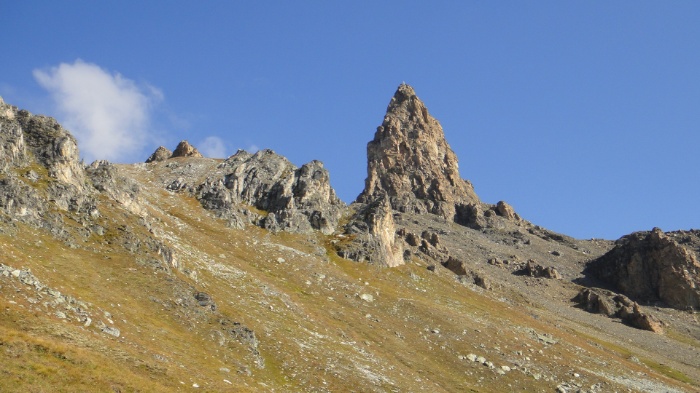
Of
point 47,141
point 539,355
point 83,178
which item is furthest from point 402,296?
point 47,141

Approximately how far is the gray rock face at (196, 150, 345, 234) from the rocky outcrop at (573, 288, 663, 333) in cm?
8964

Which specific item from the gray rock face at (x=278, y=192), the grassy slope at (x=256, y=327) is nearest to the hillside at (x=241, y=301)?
the grassy slope at (x=256, y=327)

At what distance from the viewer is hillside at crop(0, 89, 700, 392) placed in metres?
41.2

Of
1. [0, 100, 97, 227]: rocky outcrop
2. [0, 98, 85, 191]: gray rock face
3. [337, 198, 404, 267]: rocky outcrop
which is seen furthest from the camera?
[337, 198, 404, 267]: rocky outcrop

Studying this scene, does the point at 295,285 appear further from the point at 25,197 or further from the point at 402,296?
the point at 25,197

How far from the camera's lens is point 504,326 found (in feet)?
319

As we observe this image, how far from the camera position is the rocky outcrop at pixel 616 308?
507ft

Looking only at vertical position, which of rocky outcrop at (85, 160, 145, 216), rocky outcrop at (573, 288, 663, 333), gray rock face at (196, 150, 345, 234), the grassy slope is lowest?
the grassy slope

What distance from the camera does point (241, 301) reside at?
219 ft

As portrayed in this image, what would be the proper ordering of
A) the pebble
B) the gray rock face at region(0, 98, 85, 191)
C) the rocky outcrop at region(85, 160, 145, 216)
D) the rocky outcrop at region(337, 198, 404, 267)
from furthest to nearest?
the rocky outcrop at region(337, 198, 404, 267) → the pebble → the rocky outcrop at region(85, 160, 145, 216) → the gray rock face at region(0, 98, 85, 191)

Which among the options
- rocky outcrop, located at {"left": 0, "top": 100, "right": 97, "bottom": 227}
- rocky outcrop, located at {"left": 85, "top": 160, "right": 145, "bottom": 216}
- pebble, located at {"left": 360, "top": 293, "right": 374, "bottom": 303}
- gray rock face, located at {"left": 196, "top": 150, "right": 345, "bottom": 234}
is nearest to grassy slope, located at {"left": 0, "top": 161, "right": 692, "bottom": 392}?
pebble, located at {"left": 360, "top": 293, "right": 374, "bottom": 303}

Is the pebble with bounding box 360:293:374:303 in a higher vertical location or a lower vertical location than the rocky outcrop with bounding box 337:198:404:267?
lower

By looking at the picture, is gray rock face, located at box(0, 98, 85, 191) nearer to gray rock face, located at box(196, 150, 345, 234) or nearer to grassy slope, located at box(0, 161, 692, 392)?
grassy slope, located at box(0, 161, 692, 392)

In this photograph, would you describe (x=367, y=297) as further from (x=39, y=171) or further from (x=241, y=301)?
(x=39, y=171)
